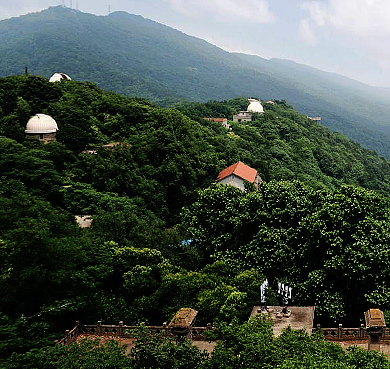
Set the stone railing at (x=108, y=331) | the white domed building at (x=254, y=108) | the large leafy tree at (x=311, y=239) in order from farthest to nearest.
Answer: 1. the white domed building at (x=254, y=108)
2. the large leafy tree at (x=311, y=239)
3. the stone railing at (x=108, y=331)

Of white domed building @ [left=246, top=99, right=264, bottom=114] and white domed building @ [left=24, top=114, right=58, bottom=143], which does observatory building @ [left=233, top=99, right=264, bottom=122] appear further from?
white domed building @ [left=24, top=114, right=58, bottom=143]

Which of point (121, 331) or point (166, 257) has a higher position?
point (121, 331)

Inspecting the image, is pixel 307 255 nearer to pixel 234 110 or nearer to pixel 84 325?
pixel 84 325

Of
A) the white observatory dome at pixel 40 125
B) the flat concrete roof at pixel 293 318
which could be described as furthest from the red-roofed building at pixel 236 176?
the flat concrete roof at pixel 293 318

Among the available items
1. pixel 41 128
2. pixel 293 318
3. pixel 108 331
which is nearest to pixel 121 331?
pixel 108 331

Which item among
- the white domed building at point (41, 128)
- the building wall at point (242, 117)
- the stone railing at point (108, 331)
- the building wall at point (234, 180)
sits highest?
the building wall at point (242, 117)

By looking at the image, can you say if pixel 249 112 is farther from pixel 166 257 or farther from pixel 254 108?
pixel 166 257

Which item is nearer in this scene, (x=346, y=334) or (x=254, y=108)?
(x=346, y=334)

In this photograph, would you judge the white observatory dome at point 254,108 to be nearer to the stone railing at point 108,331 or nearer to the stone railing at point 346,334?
the stone railing at point 346,334
